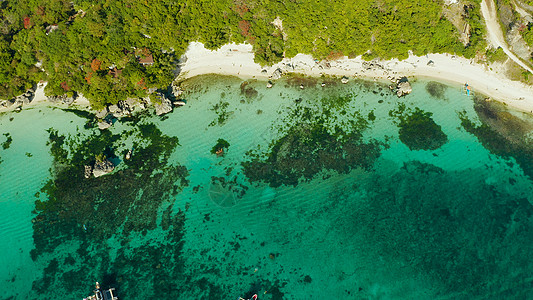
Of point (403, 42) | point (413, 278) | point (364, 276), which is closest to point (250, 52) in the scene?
point (403, 42)

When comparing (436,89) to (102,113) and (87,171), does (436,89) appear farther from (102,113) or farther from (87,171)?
(87,171)

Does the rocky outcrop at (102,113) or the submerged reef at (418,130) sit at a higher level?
the rocky outcrop at (102,113)

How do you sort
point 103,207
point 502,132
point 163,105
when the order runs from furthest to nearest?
point 163,105
point 502,132
point 103,207

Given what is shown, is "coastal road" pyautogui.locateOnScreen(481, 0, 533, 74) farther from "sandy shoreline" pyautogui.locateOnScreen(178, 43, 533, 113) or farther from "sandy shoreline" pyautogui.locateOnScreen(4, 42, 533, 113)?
"sandy shoreline" pyautogui.locateOnScreen(178, 43, 533, 113)

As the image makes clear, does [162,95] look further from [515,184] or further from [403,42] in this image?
[515,184]

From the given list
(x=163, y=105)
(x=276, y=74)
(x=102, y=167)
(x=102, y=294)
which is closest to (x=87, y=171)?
(x=102, y=167)

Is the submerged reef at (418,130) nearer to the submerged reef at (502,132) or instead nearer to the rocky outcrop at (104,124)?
the submerged reef at (502,132)

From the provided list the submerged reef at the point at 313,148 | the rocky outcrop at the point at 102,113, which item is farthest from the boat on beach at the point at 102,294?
the rocky outcrop at the point at 102,113
